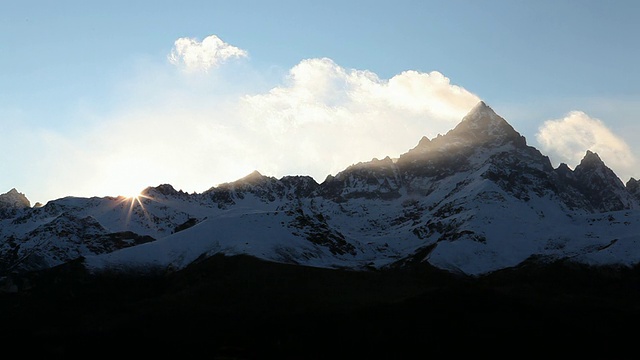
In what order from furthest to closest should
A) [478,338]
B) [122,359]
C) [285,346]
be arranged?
[478,338], [285,346], [122,359]

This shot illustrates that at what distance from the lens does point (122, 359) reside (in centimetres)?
16850

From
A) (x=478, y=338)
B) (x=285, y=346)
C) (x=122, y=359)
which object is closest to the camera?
Answer: (x=122, y=359)

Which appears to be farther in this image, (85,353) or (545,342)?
(545,342)

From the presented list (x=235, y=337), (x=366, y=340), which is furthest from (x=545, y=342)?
(x=235, y=337)

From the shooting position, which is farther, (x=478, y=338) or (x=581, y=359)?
(x=478, y=338)

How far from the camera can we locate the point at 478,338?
192 m

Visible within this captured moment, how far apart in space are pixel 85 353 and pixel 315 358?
1937 inches

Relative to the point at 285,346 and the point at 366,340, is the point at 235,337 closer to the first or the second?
the point at 285,346

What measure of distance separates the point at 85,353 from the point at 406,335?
72849mm

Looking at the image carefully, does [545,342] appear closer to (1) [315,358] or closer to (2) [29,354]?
(1) [315,358]

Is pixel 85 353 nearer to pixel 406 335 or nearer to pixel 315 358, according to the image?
pixel 315 358

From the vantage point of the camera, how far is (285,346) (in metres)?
180

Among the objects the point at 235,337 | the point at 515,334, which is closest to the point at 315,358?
the point at 235,337

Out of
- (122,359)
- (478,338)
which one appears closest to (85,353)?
(122,359)
